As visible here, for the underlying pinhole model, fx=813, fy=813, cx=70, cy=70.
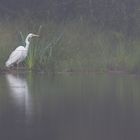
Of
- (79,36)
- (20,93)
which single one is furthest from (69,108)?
(79,36)

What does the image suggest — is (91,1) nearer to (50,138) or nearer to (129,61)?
(129,61)

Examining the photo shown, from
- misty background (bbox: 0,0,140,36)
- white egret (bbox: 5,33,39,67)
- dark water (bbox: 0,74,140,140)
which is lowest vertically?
dark water (bbox: 0,74,140,140)

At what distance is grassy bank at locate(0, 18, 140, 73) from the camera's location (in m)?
27.2

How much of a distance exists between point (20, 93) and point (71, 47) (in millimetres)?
11317

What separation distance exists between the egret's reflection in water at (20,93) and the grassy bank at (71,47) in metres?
3.31

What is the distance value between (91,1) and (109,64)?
547 centimetres

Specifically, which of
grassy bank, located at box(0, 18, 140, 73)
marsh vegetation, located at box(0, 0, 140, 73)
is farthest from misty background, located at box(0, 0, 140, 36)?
grassy bank, located at box(0, 18, 140, 73)

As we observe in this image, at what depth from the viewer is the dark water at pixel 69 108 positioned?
12.5 m

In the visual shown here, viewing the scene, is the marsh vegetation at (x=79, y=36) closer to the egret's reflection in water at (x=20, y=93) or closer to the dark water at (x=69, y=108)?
the egret's reflection in water at (x=20, y=93)

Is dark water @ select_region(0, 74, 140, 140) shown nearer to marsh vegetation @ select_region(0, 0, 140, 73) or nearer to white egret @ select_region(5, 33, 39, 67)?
white egret @ select_region(5, 33, 39, 67)

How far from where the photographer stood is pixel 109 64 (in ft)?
90.2

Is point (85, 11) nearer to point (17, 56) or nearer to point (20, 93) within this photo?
point (17, 56)

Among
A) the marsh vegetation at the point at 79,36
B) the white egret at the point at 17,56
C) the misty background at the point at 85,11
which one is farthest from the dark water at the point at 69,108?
the misty background at the point at 85,11

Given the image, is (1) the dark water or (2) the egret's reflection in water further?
(2) the egret's reflection in water
